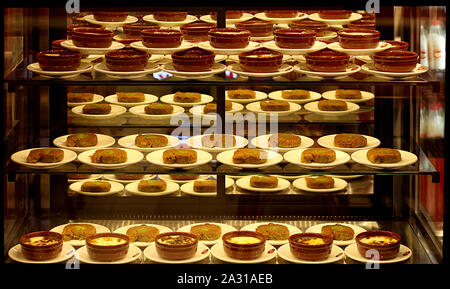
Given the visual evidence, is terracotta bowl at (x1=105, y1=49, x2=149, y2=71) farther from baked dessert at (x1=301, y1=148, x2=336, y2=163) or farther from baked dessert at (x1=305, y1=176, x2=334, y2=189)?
baked dessert at (x1=305, y1=176, x2=334, y2=189)

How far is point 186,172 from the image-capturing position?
4457 mm

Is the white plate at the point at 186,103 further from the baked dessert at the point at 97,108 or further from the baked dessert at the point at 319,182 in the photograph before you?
the baked dessert at the point at 319,182

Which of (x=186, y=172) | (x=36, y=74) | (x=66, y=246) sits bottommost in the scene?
(x=66, y=246)

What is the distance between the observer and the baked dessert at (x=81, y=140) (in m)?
4.75

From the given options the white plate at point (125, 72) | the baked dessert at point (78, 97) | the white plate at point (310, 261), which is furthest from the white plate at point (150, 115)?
the white plate at point (310, 261)

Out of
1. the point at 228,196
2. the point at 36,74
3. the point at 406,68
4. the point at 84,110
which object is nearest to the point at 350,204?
the point at 228,196

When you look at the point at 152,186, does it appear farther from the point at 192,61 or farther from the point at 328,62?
the point at 328,62

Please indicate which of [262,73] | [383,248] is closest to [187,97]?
[262,73]

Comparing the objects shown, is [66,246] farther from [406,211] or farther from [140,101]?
[406,211]

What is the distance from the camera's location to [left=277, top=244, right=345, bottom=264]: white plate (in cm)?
445

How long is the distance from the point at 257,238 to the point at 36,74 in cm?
142

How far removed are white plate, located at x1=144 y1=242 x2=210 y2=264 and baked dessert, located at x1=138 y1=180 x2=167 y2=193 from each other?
46 centimetres

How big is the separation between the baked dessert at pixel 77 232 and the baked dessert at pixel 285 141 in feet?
3.61

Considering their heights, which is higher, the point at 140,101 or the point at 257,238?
the point at 140,101
